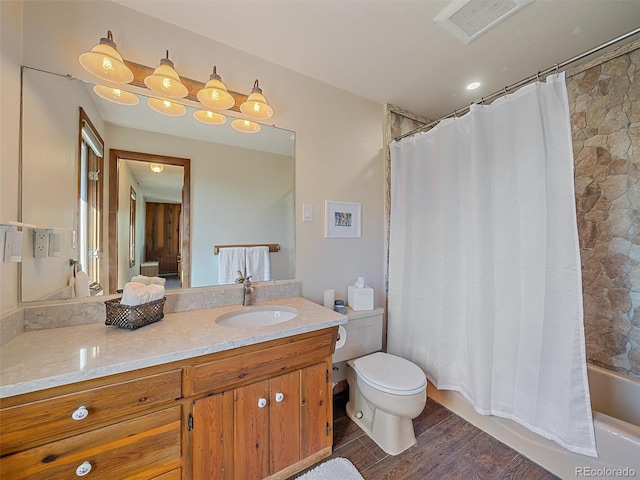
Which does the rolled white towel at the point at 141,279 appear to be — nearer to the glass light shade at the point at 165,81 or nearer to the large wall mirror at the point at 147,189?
the large wall mirror at the point at 147,189

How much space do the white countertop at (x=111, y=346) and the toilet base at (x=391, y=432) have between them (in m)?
0.73

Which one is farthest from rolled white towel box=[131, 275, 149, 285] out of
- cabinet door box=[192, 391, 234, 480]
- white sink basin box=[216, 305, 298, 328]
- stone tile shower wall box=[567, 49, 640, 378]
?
stone tile shower wall box=[567, 49, 640, 378]

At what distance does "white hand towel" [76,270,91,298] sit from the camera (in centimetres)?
119

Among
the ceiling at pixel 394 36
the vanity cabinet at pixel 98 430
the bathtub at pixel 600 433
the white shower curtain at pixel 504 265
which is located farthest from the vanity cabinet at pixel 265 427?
the ceiling at pixel 394 36

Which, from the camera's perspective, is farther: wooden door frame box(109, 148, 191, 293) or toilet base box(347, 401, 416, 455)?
toilet base box(347, 401, 416, 455)

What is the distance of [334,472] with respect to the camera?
1285mm

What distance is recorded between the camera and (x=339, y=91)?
1.96m

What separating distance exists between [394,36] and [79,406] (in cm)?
222

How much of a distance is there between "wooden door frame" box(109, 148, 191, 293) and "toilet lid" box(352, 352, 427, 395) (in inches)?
47.4

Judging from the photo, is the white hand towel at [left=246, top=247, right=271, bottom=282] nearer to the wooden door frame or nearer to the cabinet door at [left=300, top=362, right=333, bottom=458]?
the wooden door frame

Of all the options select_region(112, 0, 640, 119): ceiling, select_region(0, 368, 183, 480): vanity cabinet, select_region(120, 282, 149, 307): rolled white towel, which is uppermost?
select_region(112, 0, 640, 119): ceiling

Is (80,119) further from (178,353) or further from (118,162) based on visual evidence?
(178,353)

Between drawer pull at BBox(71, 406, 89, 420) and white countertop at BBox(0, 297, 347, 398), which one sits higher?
white countertop at BBox(0, 297, 347, 398)

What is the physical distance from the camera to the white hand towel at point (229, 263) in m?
1.54
